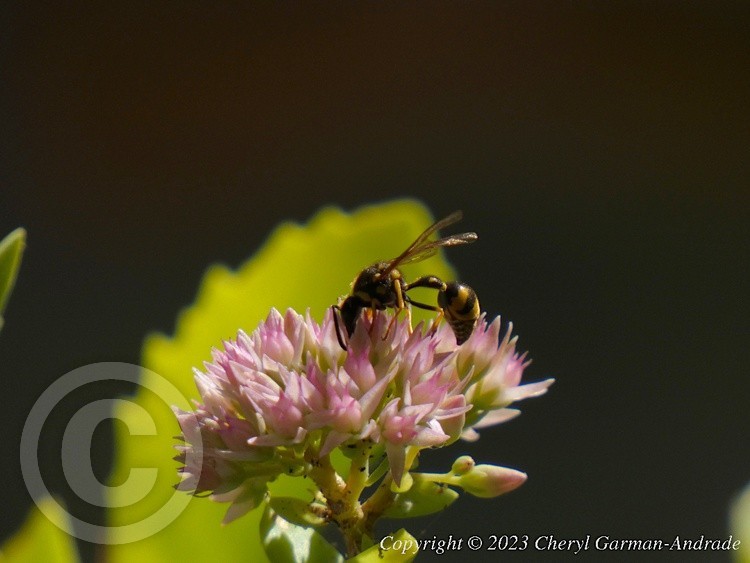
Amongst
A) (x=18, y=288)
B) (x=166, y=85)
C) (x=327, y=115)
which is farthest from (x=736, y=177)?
(x=18, y=288)

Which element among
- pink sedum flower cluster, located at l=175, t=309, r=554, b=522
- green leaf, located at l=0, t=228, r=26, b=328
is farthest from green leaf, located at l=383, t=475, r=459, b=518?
green leaf, located at l=0, t=228, r=26, b=328

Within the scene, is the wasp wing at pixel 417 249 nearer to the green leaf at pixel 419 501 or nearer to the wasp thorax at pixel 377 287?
the wasp thorax at pixel 377 287

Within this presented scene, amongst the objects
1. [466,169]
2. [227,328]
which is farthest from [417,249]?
[466,169]

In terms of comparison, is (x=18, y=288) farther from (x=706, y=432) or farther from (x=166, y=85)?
(x=706, y=432)

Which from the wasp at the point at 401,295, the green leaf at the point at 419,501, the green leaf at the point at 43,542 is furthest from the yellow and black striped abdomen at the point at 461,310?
the green leaf at the point at 43,542

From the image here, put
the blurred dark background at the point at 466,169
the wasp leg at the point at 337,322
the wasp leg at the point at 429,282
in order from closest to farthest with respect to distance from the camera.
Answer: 1. the wasp leg at the point at 337,322
2. the wasp leg at the point at 429,282
3. the blurred dark background at the point at 466,169

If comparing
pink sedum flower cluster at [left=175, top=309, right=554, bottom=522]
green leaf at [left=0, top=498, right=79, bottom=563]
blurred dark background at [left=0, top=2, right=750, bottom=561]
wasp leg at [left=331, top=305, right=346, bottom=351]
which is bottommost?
green leaf at [left=0, top=498, right=79, bottom=563]

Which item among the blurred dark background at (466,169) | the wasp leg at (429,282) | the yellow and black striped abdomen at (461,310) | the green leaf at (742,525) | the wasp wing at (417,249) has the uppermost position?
the blurred dark background at (466,169)

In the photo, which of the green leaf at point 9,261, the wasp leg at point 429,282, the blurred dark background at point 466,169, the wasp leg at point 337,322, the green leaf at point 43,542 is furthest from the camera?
the blurred dark background at point 466,169

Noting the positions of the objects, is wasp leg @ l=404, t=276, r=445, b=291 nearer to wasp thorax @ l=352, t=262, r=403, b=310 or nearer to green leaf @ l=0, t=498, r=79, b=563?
wasp thorax @ l=352, t=262, r=403, b=310
